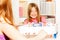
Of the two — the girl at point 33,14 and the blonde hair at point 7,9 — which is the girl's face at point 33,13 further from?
the blonde hair at point 7,9

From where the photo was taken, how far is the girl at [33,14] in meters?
0.97

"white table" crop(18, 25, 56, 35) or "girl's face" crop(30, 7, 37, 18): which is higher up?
"girl's face" crop(30, 7, 37, 18)

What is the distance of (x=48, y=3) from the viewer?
96cm

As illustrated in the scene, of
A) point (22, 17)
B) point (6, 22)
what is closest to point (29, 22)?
point (22, 17)

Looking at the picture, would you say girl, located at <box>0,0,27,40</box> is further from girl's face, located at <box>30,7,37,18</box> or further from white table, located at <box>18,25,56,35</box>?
girl's face, located at <box>30,7,37,18</box>

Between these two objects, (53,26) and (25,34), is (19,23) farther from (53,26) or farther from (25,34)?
(53,26)

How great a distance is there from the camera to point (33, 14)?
977mm

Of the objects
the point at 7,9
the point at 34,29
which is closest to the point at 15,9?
the point at 7,9

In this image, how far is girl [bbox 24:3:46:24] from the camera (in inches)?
38.1

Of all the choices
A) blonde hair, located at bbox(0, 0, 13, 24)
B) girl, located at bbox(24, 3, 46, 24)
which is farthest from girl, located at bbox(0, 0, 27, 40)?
girl, located at bbox(24, 3, 46, 24)

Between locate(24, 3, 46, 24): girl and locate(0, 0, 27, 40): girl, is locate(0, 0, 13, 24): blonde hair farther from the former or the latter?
locate(24, 3, 46, 24): girl

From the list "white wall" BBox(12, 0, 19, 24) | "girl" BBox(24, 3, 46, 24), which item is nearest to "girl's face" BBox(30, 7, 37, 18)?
"girl" BBox(24, 3, 46, 24)

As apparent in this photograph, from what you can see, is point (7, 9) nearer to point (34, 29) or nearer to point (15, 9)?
point (15, 9)


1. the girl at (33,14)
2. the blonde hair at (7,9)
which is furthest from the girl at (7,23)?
the girl at (33,14)
